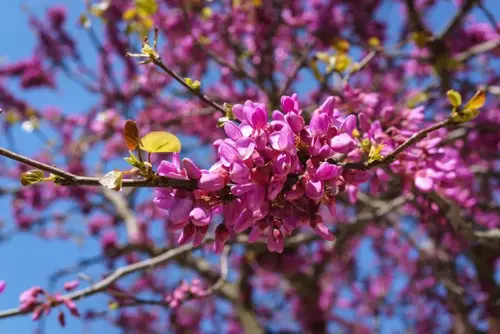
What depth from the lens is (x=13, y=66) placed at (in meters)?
6.20

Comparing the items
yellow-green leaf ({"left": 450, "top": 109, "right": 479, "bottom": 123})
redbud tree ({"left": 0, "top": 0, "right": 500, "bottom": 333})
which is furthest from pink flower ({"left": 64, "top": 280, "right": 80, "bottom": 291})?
yellow-green leaf ({"left": 450, "top": 109, "right": 479, "bottom": 123})

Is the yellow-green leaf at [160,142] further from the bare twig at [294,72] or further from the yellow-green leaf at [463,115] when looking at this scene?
the bare twig at [294,72]

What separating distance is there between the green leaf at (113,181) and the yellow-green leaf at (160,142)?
9cm

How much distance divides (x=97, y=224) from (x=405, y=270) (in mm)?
4275

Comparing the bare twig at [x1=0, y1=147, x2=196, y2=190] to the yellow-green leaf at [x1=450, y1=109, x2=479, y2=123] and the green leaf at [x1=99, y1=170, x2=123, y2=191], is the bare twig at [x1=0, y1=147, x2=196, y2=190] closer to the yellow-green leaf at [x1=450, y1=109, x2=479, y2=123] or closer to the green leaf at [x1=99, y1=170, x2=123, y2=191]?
the green leaf at [x1=99, y1=170, x2=123, y2=191]

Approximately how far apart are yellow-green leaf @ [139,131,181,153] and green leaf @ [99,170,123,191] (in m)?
0.09

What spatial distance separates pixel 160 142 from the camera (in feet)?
3.77

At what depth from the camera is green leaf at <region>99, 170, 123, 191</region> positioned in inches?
42.6

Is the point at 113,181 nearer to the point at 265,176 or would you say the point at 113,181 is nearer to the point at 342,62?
the point at 265,176

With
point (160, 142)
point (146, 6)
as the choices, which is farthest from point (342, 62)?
point (160, 142)

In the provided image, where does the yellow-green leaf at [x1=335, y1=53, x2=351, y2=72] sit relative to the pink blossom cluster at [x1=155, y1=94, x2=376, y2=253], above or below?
above

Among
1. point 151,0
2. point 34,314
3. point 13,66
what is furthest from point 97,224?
point 34,314

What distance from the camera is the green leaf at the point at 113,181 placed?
3.55 ft

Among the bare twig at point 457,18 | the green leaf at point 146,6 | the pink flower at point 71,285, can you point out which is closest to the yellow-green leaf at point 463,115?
the pink flower at point 71,285
